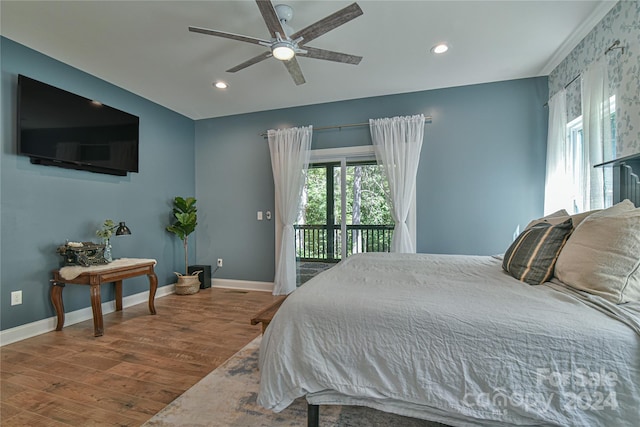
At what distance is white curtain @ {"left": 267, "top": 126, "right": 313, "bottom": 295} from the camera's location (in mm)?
3898

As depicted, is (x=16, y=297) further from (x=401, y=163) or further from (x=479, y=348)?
(x=401, y=163)

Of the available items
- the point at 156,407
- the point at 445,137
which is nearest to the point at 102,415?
the point at 156,407

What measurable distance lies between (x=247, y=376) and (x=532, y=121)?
12.8ft

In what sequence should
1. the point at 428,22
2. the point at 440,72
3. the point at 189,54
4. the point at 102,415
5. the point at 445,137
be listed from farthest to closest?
the point at 445,137
the point at 440,72
the point at 189,54
the point at 428,22
the point at 102,415

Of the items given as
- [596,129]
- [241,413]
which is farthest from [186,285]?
[596,129]

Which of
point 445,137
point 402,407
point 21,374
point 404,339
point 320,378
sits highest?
point 445,137

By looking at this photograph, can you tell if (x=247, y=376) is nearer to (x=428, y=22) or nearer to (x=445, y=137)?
(x=428, y=22)

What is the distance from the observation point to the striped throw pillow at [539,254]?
1.47 metres

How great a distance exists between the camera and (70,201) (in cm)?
289

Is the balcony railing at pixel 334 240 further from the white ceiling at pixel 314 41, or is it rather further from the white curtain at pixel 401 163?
the white ceiling at pixel 314 41

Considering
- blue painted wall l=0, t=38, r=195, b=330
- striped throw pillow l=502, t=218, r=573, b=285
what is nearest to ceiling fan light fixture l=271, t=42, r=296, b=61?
striped throw pillow l=502, t=218, r=573, b=285

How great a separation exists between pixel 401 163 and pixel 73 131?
→ 3621 mm

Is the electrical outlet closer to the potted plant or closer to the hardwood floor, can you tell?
the hardwood floor

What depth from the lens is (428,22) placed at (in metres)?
2.24
